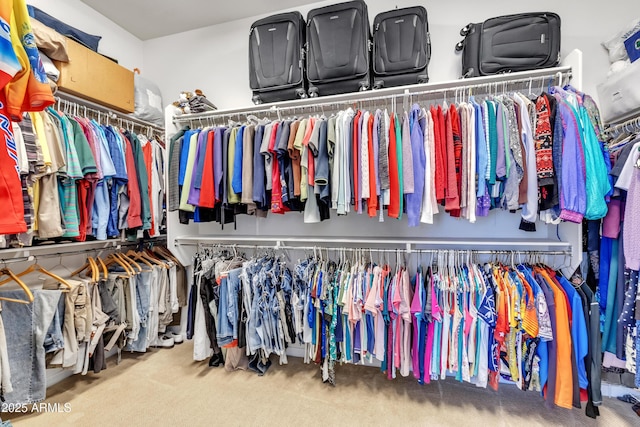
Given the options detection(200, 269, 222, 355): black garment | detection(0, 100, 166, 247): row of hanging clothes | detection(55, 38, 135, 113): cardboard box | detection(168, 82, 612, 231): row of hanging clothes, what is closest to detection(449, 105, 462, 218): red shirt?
detection(168, 82, 612, 231): row of hanging clothes

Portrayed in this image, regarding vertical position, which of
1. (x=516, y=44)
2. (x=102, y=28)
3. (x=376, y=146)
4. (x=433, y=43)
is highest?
(x=102, y=28)

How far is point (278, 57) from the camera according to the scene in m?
2.21

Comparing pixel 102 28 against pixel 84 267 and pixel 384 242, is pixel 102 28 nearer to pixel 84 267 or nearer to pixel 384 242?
pixel 84 267

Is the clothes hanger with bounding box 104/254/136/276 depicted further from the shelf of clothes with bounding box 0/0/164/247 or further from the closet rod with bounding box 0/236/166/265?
the shelf of clothes with bounding box 0/0/164/247

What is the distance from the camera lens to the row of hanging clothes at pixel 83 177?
163 cm

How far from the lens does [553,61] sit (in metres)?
1.81

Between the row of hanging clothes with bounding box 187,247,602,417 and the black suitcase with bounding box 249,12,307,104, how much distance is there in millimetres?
1309

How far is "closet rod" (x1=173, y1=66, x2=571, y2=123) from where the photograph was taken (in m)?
1.79

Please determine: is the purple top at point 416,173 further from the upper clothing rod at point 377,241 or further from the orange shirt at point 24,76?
the orange shirt at point 24,76

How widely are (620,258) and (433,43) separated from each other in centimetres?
188

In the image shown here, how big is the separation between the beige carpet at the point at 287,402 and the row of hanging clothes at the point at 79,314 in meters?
0.23

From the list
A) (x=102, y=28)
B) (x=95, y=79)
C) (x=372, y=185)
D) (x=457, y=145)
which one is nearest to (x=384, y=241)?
(x=372, y=185)

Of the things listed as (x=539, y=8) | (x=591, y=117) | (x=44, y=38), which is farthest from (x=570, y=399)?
(x=44, y=38)

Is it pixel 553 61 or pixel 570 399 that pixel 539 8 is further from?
pixel 570 399
